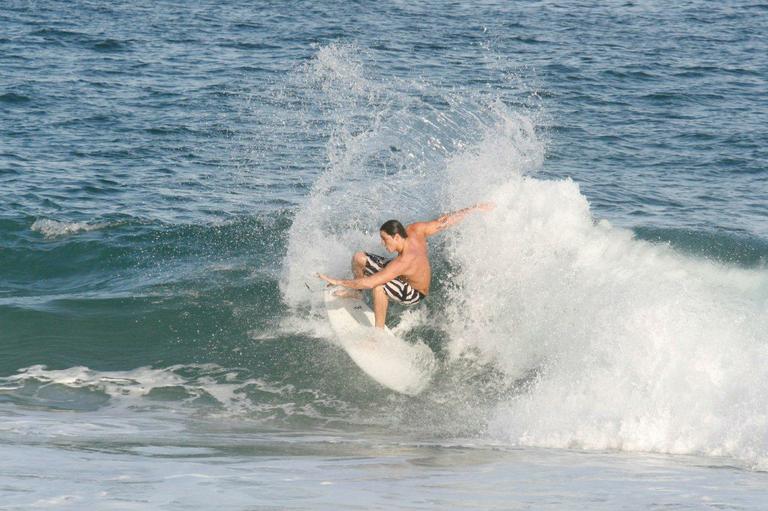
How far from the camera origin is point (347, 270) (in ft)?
43.1

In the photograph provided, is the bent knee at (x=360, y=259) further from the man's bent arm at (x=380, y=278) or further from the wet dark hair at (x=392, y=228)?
the wet dark hair at (x=392, y=228)

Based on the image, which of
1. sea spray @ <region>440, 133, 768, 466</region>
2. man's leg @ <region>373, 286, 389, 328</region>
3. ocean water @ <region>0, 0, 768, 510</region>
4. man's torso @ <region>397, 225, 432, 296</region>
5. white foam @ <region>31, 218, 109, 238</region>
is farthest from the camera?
white foam @ <region>31, 218, 109, 238</region>

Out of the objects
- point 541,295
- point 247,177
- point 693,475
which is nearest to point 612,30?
point 247,177

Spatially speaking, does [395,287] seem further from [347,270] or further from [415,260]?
[347,270]

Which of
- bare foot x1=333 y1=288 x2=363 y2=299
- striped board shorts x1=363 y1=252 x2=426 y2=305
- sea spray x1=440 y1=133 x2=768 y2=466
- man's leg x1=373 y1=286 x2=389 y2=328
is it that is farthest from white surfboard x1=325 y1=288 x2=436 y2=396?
sea spray x1=440 y1=133 x2=768 y2=466

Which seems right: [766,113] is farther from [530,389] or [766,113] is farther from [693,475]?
[693,475]

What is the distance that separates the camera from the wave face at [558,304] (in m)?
9.71

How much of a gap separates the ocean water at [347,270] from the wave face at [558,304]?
4 centimetres

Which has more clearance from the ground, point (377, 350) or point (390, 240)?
point (390, 240)

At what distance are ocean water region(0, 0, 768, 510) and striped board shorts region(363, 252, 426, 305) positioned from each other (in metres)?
0.99

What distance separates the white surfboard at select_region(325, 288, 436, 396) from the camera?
1132 cm

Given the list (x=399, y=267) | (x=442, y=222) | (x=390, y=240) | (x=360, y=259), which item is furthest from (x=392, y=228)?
(x=360, y=259)

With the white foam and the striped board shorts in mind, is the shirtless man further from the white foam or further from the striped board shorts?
the white foam

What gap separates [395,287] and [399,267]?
0.39 m
